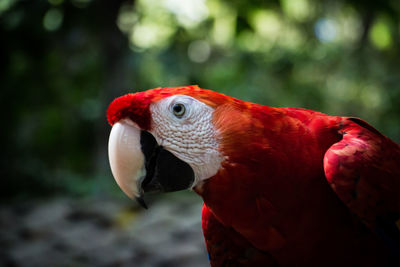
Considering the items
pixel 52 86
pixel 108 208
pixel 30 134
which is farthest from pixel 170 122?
pixel 30 134

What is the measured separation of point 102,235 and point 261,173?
1398 mm

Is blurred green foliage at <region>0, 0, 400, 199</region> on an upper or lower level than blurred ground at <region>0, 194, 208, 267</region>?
upper

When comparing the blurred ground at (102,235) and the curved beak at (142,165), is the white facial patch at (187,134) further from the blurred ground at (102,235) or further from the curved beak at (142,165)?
the blurred ground at (102,235)

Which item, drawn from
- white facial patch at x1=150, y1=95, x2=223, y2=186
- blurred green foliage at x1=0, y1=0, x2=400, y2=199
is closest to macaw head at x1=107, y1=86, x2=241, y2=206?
white facial patch at x1=150, y1=95, x2=223, y2=186

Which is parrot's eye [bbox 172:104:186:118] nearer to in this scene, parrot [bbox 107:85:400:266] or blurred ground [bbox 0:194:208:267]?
parrot [bbox 107:85:400:266]

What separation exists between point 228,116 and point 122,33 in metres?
1.79

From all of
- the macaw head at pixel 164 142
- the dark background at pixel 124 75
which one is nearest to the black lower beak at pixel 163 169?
the macaw head at pixel 164 142

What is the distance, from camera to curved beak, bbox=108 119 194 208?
0.69 m

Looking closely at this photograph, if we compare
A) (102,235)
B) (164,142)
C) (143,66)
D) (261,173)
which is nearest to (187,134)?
(164,142)

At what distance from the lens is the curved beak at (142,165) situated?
0.69 meters

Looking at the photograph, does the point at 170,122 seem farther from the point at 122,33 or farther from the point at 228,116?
A: the point at 122,33

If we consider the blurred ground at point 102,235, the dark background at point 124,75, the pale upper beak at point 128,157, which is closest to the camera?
the pale upper beak at point 128,157

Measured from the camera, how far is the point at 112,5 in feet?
6.95

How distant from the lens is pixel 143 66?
3002 millimetres
